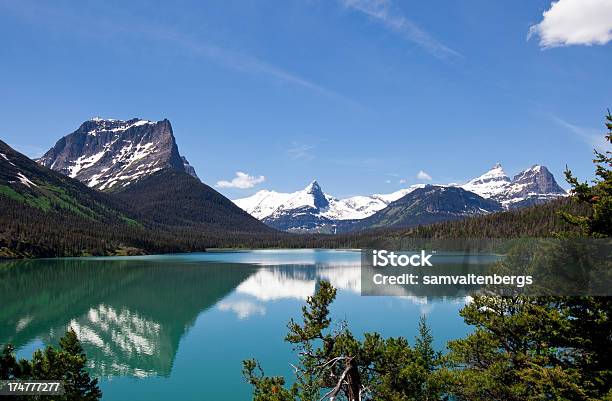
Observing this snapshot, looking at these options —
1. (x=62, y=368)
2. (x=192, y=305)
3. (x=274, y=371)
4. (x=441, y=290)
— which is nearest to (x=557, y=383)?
(x=62, y=368)

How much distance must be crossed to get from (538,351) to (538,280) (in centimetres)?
499

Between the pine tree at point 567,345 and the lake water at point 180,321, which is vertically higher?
A: the pine tree at point 567,345

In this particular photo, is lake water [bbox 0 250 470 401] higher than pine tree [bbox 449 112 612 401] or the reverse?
the reverse

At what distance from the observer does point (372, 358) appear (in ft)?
69.4

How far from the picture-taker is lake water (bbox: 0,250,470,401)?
164 ft

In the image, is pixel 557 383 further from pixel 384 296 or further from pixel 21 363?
pixel 384 296

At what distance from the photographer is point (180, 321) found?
8338 centimetres

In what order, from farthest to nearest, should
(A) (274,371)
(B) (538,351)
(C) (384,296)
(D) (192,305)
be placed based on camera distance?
(C) (384,296) → (D) (192,305) → (A) (274,371) → (B) (538,351)

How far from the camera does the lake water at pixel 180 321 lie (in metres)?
50.1

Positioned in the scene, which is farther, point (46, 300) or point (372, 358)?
point (46, 300)

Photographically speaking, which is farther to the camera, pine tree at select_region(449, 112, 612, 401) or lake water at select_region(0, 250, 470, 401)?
lake water at select_region(0, 250, 470, 401)

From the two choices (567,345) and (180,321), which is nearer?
(567,345)

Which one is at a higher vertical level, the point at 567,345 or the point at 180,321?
the point at 567,345

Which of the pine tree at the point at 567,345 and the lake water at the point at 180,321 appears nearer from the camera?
the pine tree at the point at 567,345
